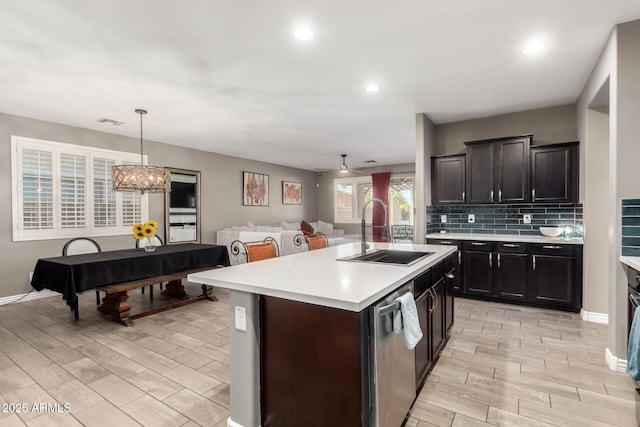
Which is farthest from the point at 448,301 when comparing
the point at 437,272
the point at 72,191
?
the point at 72,191

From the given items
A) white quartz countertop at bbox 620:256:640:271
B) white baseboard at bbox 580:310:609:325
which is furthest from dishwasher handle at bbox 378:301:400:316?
white baseboard at bbox 580:310:609:325

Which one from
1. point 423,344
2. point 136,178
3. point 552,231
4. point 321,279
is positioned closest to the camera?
point 321,279

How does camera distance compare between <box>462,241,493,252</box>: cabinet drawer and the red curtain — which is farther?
the red curtain

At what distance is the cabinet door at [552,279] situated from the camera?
378 cm

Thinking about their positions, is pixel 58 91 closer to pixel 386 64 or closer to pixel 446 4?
pixel 386 64

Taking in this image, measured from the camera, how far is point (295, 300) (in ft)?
5.03

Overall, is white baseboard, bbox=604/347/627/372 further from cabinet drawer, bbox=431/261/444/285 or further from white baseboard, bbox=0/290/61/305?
white baseboard, bbox=0/290/61/305

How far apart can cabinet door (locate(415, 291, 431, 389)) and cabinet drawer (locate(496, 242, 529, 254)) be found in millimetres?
2462

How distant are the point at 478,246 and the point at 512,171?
111 cm

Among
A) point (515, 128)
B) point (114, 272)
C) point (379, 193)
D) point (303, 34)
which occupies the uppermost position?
point (303, 34)

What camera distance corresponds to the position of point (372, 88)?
11.8 ft

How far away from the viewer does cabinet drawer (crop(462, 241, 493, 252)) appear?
4.23m

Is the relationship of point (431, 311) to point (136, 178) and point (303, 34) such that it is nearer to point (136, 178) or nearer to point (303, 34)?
point (303, 34)

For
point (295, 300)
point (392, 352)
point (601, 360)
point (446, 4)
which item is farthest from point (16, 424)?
point (601, 360)
